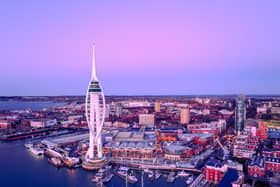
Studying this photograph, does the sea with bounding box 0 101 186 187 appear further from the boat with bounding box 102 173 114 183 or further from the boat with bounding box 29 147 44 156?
the boat with bounding box 29 147 44 156

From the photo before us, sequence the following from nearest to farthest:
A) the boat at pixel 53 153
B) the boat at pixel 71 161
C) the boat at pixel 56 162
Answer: the boat at pixel 71 161
the boat at pixel 56 162
the boat at pixel 53 153

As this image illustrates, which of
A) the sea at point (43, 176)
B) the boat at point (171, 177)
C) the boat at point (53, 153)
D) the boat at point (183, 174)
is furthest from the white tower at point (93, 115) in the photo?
the boat at point (183, 174)

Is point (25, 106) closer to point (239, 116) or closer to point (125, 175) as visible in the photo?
point (239, 116)

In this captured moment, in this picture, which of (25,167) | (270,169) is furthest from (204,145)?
(25,167)

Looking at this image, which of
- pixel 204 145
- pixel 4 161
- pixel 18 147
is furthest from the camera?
pixel 18 147

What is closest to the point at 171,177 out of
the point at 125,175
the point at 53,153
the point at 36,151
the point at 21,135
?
the point at 125,175

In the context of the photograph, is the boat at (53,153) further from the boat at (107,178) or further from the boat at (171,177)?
the boat at (171,177)

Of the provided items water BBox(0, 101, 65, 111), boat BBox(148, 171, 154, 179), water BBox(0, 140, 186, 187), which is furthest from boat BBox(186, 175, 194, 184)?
water BBox(0, 101, 65, 111)

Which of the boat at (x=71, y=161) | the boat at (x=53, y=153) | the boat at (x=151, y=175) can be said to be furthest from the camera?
the boat at (x=53, y=153)

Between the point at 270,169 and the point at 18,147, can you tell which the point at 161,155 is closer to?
the point at 270,169
